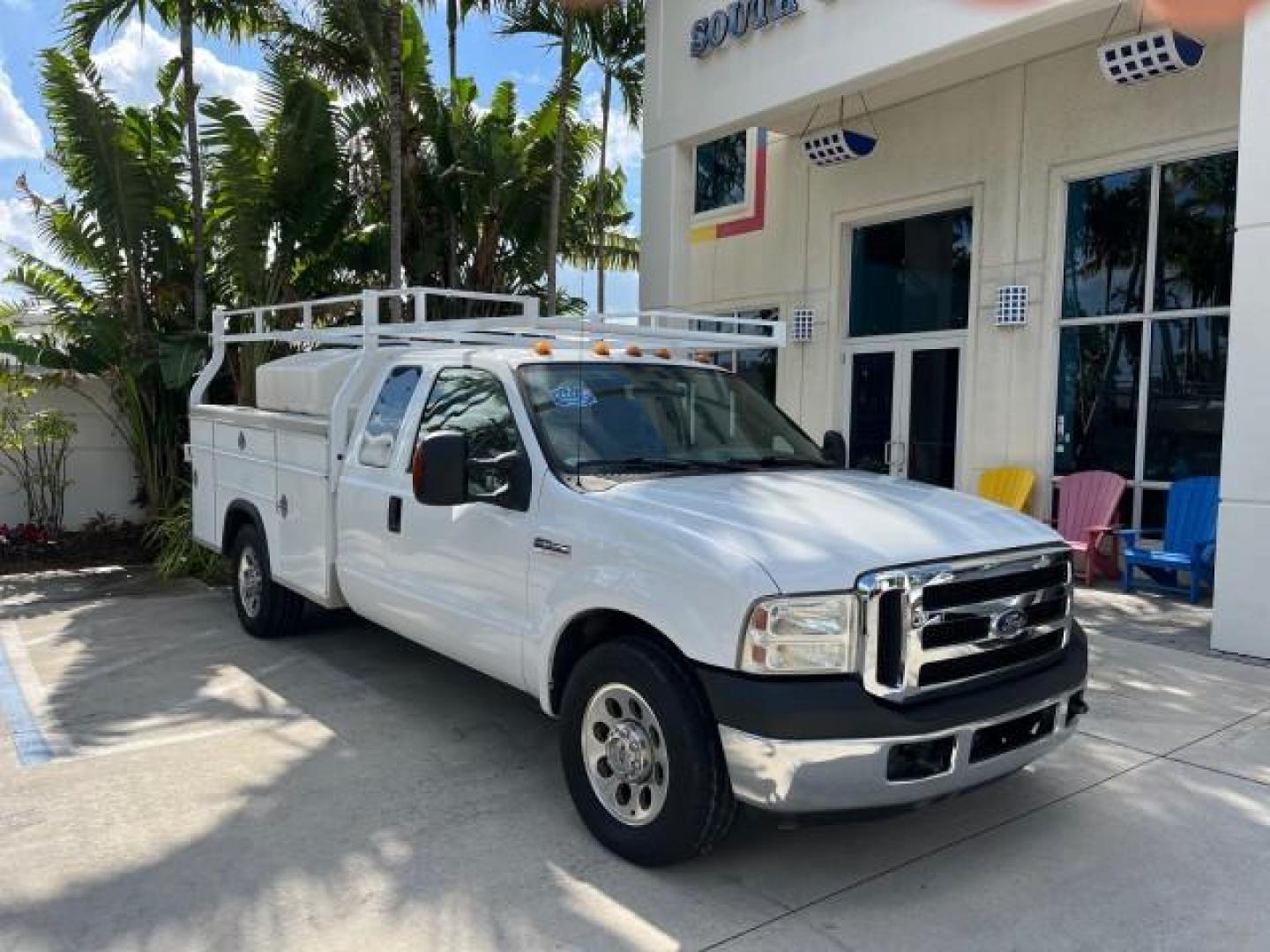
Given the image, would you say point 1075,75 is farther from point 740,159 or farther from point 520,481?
point 520,481

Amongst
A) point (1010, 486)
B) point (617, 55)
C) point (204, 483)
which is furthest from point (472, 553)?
point (617, 55)

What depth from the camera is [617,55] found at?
16797 mm

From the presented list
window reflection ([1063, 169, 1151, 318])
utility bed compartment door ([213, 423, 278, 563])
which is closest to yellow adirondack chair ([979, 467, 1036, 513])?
window reflection ([1063, 169, 1151, 318])

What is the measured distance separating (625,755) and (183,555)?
23.8 ft

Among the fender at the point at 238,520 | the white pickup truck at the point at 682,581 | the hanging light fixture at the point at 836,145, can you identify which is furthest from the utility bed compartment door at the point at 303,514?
the hanging light fixture at the point at 836,145

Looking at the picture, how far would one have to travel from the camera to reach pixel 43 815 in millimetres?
4086

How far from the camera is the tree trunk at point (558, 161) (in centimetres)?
1365

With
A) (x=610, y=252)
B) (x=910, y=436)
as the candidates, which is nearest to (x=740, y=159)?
(x=910, y=436)

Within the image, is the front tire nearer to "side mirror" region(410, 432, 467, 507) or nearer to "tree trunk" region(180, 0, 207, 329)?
"side mirror" region(410, 432, 467, 507)

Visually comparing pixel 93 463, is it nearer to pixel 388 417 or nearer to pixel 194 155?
pixel 194 155

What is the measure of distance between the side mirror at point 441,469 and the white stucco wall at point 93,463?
841 cm

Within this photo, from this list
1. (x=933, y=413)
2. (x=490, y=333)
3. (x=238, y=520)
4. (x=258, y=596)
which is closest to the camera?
(x=490, y=333)

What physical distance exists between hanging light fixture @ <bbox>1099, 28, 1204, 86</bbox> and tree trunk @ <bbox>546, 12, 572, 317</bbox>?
23.2 feet

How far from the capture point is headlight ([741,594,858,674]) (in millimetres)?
3178
